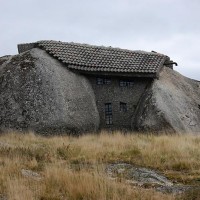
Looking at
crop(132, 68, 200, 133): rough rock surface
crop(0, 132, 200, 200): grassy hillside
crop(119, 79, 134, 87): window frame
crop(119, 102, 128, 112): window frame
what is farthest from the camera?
crop(119, 79, 134, 87): window frame

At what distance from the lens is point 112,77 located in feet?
107

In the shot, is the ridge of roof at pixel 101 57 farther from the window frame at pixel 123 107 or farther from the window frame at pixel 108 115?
the window frame at pixel 108 115

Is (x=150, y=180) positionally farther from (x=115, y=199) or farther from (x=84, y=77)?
(x=84, y=77)

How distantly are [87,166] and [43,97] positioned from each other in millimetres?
14565

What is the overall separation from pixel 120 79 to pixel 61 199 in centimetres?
2285

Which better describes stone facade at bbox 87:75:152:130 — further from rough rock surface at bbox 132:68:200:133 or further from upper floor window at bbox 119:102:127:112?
rough rock surface at bbox 132:68:200:133

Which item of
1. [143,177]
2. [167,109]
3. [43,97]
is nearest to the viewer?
[143,177]

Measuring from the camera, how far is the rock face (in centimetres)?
2833

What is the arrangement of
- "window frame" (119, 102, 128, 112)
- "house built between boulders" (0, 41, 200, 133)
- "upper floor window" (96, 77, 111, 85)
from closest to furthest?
"house built between boulders" (0, 41, 200, 133), "window frame" (119, 102, 128, 112), "upper floor window" (96, 77, 111, 85)

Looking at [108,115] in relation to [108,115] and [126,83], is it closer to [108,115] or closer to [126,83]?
[108,115]

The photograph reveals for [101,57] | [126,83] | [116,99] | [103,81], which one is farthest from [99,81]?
[101,57]

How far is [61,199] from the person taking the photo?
34.2 feet

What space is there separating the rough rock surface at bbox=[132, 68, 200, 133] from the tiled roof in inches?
56.6

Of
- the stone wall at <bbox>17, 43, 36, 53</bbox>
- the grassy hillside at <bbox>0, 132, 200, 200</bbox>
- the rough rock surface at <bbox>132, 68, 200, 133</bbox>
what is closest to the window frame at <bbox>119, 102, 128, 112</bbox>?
the rough rock surface at <bbox>132, 68, 200, 133</bbox>
